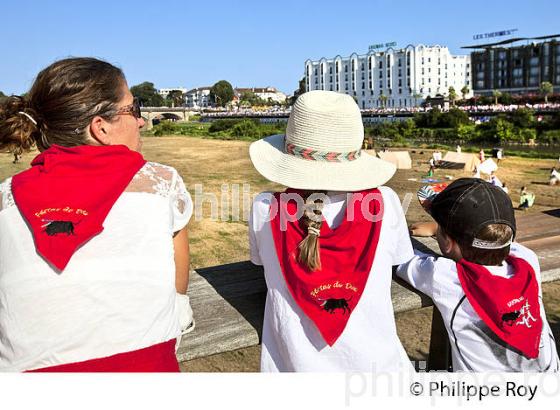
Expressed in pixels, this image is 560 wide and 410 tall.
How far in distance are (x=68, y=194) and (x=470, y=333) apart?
1.17m

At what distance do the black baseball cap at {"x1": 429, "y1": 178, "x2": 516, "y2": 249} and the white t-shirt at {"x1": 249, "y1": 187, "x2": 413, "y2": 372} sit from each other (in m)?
0.15

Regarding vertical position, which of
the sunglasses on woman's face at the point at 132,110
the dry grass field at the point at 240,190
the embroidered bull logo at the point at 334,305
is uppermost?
the sunglasses on woman's face at the point at 132,110

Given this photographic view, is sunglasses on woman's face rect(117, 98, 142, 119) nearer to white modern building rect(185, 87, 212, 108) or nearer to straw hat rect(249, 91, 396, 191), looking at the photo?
straw hat rect(249, 91, 396, 191)

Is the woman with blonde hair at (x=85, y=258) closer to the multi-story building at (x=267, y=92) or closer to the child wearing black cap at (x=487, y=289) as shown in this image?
the child wearing black cap at (x=487, y=289)

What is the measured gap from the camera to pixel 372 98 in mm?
91125

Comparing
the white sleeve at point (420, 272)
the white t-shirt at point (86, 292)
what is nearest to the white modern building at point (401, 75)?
the white sleeve at point (420, 272)

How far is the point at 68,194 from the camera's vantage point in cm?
117

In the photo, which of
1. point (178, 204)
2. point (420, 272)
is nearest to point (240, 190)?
point (420, 272)

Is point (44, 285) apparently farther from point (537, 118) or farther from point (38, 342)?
point (537, 118)

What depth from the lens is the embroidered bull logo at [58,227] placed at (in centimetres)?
114

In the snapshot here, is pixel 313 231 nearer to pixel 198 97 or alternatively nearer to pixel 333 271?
pixel 333 271

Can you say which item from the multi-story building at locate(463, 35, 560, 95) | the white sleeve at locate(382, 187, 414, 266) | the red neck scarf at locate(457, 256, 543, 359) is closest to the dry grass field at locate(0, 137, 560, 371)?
the white sleeve at locate(382, 187, 414, 266)

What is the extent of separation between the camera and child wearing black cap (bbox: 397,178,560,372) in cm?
154

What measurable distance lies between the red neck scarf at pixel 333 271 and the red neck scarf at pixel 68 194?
48 centimetres
